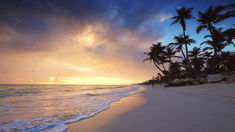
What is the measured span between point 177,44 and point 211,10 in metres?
8.36

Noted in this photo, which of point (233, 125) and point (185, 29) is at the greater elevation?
point (185, 29)

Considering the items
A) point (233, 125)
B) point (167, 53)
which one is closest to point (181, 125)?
point (233, 125)

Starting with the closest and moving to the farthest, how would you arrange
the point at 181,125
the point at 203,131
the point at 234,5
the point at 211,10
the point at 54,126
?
the point at 203,131, the point at 181,125, the point at 54,126, the point at 234,5, the point at 211,10

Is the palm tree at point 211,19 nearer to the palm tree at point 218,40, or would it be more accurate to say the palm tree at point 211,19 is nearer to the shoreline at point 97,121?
the palm tree at point 218,40

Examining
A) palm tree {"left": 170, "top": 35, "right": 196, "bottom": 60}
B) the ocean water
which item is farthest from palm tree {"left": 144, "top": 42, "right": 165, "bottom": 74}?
the ocean water

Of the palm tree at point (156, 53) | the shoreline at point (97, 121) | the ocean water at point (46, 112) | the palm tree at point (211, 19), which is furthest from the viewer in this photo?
the palm tree at point (156, 53)

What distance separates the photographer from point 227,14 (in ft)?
78.2

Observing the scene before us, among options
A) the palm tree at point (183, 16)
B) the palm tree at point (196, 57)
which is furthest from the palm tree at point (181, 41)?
the palm tree at point (196, 57)

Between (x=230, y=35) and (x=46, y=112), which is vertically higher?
(x=230, y=35)

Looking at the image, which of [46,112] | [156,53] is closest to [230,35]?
[156,53]

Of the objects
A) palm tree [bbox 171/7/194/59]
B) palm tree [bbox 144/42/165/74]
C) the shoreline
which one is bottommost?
the shoreline

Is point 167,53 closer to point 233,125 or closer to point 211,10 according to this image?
point 211,10

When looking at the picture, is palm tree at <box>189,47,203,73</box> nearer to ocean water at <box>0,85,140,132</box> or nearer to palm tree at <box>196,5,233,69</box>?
palm tree at <box>196,5,233,69</box>

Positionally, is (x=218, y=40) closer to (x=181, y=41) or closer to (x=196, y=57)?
(x=181, y=41)
